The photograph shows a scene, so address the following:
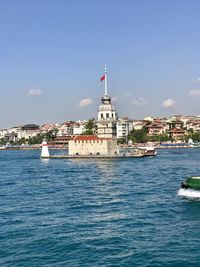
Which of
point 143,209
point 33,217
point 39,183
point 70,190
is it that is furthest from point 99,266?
point 39,183

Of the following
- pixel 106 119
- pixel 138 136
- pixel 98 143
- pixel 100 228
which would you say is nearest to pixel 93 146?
pixel 98 143

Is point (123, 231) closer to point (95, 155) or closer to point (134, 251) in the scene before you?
point (134, 251)

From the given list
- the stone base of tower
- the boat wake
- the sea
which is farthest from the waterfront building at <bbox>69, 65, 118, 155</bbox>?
the boat wake

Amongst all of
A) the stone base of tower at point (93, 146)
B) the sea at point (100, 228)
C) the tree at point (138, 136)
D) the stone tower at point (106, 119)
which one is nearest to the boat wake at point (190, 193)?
the sea at point (100, 228)

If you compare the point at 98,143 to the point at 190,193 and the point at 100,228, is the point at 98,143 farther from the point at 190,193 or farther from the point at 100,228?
the point at 100,228

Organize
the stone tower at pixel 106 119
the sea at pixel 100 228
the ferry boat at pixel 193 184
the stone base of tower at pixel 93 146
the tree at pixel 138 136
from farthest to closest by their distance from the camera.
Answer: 1. the tree at pixel 138 136
2. the stone tower at pixel 106 119
3. the stone base of tower at pixel 93 146
4. the ferry boat at pixel 193 184
5. the sea at pixel 100 228

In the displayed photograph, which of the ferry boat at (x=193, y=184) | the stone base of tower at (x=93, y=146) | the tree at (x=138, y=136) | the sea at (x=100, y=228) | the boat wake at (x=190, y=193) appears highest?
the tree at (x=138, y=136)

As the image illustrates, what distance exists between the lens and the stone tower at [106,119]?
3497 inches

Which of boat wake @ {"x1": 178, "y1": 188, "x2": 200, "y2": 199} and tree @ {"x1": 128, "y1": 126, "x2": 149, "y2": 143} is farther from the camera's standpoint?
tree @ {"x1": 128, "y1": 126, "x2": 149, "y2": 143}

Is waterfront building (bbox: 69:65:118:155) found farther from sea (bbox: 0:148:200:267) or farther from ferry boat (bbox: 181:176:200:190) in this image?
Answer: ferry boat (bbox: 181:176:200:190)

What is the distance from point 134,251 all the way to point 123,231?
2980 mm

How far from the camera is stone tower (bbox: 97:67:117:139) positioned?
3497 inches

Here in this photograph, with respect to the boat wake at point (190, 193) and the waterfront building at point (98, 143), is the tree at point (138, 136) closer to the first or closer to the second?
the waterfront building at point (98, 143)

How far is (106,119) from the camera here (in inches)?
3526
